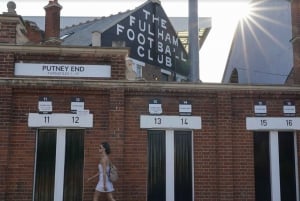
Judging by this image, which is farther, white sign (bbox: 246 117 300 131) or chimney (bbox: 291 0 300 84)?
chimney (bbox: 291 0 300 84)

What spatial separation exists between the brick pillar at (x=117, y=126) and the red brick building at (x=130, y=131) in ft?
0.08

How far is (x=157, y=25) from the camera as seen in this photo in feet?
84.0

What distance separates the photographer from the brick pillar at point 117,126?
1012 cm

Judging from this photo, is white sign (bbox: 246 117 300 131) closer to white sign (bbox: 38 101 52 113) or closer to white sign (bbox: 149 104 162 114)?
white sign (bbox: 149 104 162 114)

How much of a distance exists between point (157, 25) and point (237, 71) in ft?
21.0

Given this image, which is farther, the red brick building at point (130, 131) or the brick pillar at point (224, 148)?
the brick pillar at point (224, 148)

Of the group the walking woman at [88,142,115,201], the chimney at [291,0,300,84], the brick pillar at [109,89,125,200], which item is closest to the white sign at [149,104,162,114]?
the brick pillar at [109,89,125,200]

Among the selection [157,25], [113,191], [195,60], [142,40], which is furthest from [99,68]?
[157,25]

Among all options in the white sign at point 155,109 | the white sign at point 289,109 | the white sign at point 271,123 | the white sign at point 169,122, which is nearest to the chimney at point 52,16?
the white sign at point 155,109

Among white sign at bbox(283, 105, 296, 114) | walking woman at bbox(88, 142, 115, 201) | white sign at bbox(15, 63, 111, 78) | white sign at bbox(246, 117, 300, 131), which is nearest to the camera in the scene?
walking woman at bbox(88, 142, 115, 201)

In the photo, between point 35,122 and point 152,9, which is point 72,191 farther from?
point 152,9

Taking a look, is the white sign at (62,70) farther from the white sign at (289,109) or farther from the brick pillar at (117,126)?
the white sign at (289,109)

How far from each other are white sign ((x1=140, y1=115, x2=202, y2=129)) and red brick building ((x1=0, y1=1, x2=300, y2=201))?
0.08ft

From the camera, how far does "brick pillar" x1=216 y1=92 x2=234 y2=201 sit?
1037 cm
